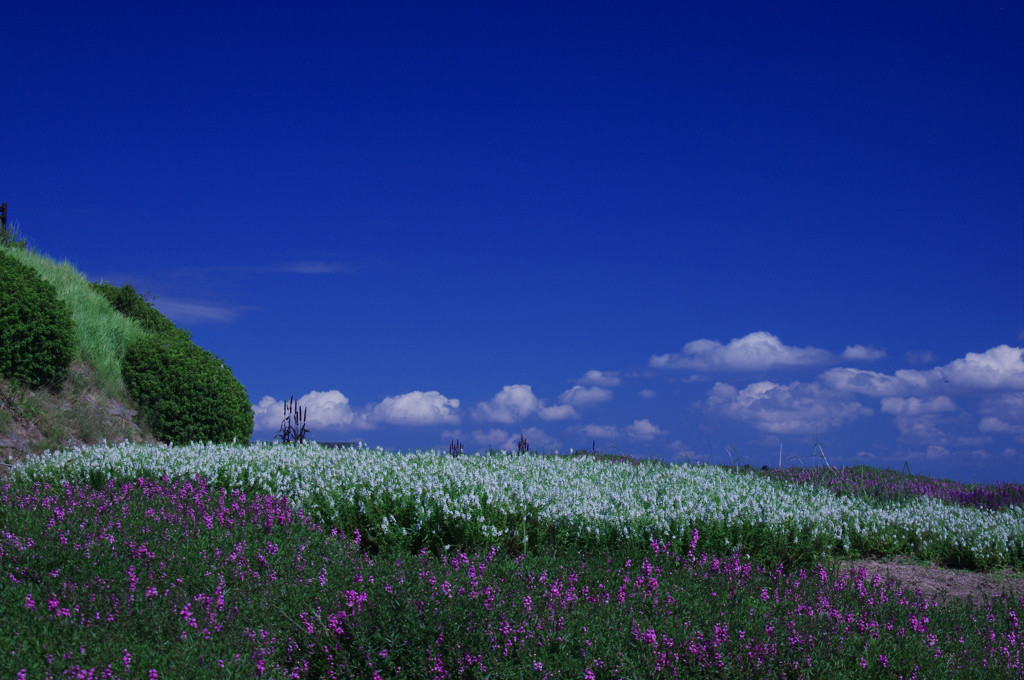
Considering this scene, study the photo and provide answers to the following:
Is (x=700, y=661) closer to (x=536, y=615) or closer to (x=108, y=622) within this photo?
(x=536, y=615)

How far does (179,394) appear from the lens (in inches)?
488

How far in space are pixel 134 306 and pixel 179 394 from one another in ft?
14.3

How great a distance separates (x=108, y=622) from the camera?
374cm

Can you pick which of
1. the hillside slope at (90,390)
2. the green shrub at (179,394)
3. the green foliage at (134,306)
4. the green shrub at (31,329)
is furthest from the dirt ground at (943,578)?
the green foliage at (134,306)

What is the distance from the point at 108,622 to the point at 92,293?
12548 millimetres

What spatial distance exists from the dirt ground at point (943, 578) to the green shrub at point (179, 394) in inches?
382

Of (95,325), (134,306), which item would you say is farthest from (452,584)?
(134,306)

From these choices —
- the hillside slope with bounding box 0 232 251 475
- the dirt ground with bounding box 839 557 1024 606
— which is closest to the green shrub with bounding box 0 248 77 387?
the hillside slope with bounding box 0 232 251 475

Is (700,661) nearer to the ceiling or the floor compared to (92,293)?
nearer to the floor

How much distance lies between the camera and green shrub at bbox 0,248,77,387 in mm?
10617

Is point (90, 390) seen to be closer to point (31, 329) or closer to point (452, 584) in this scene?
point (31, 329)

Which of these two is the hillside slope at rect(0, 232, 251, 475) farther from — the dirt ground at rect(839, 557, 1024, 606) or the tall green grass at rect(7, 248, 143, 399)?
the dirt ground at rect(839, 557, 1024, 606)

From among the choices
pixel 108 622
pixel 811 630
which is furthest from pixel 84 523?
pixel 811 630

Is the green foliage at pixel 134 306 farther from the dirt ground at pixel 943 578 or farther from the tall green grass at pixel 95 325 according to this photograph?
the dirt ground at pixel 943 578
